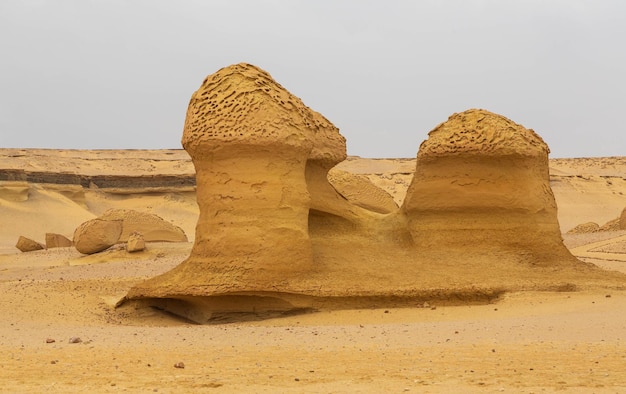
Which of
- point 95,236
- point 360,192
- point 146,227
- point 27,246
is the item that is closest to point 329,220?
point 360,192

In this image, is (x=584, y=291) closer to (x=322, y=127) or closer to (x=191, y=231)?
(x=322, y=127)

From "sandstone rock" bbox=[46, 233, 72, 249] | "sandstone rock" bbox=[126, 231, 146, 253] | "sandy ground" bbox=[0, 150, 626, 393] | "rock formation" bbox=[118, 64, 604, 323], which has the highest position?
"rock formation" bbox=[118, 64, 604, 323]

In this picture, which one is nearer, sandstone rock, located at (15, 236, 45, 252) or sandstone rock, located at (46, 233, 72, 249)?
sandstone rock, located at (46, 233, 72, 249)

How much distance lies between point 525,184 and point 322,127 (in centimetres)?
273

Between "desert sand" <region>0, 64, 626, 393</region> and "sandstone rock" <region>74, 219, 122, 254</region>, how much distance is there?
605cm

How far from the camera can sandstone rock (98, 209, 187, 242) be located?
20312mm

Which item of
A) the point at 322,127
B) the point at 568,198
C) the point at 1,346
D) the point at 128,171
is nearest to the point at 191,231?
the point at 128,171

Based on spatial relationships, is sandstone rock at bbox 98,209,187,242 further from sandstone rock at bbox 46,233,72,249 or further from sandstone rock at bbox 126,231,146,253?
sandstone rock at bbox 46,233,72,249

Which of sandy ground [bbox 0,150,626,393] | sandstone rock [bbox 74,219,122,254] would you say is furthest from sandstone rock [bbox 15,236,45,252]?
sandy ground [bbox 0,150,626,393]

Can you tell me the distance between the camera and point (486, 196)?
33.9ft

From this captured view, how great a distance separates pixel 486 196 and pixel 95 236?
37.0 ft

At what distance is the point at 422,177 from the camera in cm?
1066

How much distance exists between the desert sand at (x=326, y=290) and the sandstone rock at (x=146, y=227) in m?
7.49

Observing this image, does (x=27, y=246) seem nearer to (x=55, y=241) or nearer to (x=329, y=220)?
(x=55, y=241)
